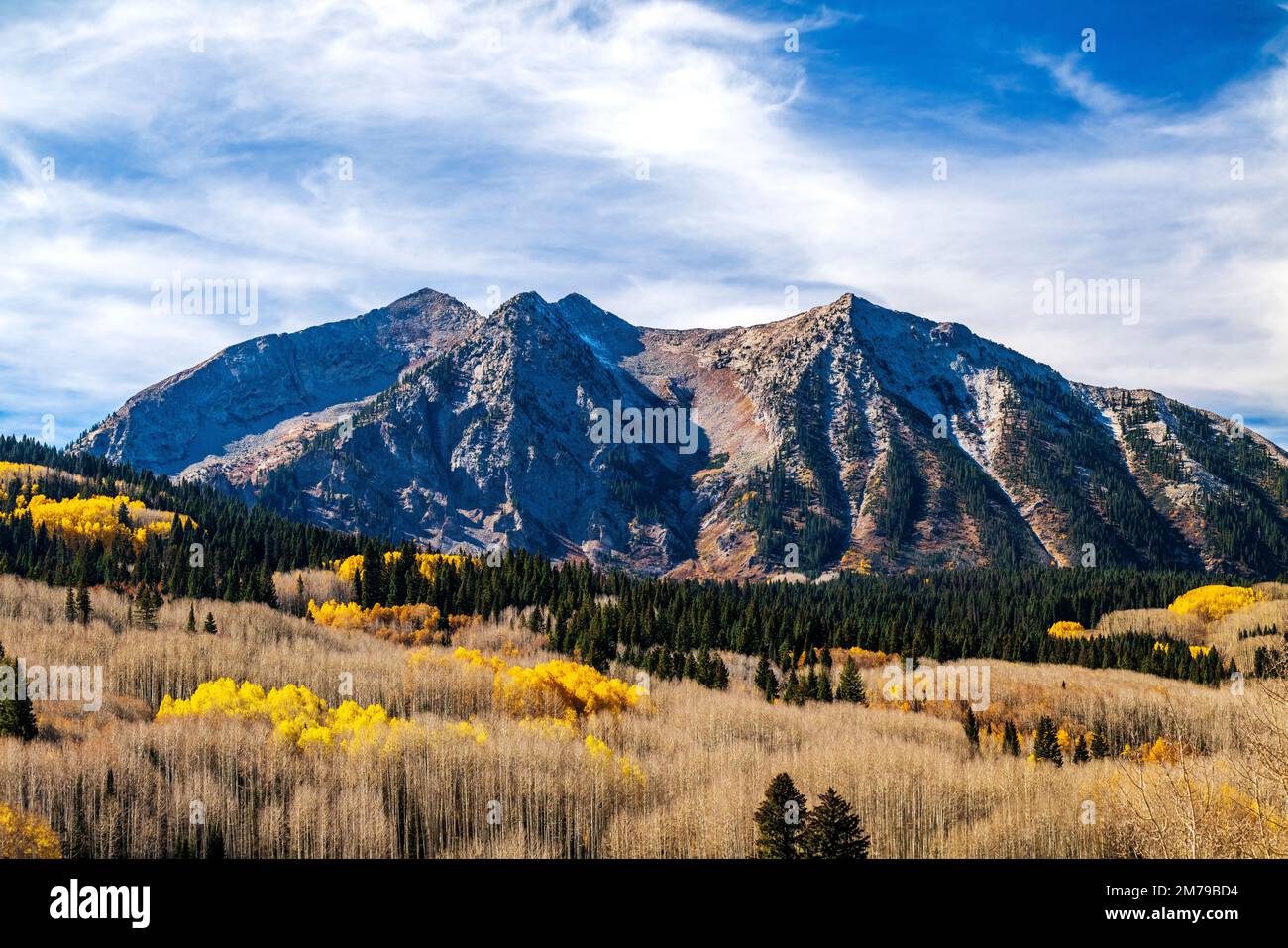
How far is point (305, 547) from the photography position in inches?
6801

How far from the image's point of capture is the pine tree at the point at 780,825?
1287 inches

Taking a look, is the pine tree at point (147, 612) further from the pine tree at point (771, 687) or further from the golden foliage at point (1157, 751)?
the golden foliage at point (1157, 751)

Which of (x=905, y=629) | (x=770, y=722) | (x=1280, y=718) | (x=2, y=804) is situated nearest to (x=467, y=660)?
(x=770, y=722)

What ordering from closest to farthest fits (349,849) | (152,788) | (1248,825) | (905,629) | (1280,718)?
(1248,825) < (1280,718) < (349,849) < (152,788) < (905,629)

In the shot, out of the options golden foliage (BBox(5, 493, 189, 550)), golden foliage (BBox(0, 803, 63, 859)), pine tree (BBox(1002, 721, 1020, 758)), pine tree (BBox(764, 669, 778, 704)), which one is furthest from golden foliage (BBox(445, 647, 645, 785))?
golden foliage (BBox(5, 493, 189, 550))

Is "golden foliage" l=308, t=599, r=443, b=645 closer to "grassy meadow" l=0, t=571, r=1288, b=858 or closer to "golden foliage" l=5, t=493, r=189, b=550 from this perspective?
"grassy meadow" l=0, t=571, r=1288, b=858

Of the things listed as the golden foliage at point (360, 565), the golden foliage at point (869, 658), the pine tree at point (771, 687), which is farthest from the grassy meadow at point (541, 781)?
the golden foliage at point (360, 565)

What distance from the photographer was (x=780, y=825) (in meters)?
33.4

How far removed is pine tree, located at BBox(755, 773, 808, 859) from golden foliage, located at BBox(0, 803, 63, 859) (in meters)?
26.4

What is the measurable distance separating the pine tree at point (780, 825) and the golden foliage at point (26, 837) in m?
26.4

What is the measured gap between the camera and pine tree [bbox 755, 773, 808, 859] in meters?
32.7

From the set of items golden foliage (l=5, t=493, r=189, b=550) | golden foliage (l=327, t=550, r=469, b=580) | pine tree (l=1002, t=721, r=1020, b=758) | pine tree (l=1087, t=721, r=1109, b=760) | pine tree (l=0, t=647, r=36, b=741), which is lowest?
pine tree (l=1087, t=721, r=1109, b=760)
